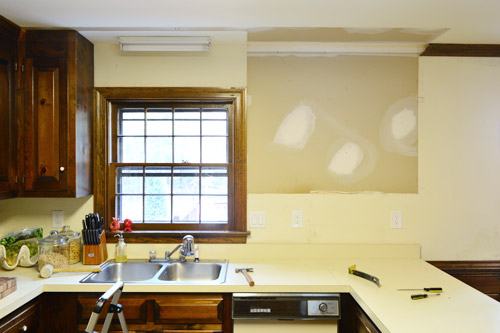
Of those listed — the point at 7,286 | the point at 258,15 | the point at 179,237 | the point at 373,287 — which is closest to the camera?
the point at 7,286

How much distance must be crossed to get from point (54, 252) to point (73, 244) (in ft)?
0.49

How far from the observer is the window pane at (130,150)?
2.66m

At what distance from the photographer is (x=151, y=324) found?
2014mm

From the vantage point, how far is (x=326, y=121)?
263cm

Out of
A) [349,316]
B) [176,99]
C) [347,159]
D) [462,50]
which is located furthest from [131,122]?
[462,50]

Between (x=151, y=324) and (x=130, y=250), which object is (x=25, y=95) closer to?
(x=130, y=250)

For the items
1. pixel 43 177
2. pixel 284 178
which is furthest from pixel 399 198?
pixel 43 177

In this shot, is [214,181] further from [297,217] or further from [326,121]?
[326,121]

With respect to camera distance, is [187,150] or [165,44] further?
[187,150]

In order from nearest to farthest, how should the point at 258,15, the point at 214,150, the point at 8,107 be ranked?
the point at 258,15 < the point at 8,107 < the point at 214,150

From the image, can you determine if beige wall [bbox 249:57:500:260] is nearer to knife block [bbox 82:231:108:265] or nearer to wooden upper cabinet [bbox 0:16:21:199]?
knife block [bbox 82:231:108:265]

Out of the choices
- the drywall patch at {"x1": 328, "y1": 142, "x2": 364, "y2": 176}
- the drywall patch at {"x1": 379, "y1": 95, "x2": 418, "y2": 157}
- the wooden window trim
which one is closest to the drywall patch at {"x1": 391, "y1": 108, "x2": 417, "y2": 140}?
the drywall patch at {"x1": 379, "y1": 95, "x2": 418, "y2": 157}

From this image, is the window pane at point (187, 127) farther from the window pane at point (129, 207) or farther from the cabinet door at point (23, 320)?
the cabinet door at point (23, 320)

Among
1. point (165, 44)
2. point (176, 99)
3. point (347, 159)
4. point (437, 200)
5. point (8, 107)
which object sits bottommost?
point (437, 200)
